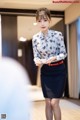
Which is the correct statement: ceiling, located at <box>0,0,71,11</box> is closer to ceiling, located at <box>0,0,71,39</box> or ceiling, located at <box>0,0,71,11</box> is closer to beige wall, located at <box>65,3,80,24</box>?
ceiling, located at <box>0,0,71,39</box>

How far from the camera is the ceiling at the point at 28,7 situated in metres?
4.42

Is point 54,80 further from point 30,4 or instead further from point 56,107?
point 30,4

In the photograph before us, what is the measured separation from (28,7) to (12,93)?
3752mm

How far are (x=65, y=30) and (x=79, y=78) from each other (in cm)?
123

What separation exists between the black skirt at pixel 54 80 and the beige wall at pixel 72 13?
9.39ft

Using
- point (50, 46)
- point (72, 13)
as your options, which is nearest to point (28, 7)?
point (72, 13)

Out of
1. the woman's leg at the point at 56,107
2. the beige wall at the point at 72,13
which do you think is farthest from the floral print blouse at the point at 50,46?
the beige wall at the point at 72,13

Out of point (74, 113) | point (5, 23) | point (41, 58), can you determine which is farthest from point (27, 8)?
point (41, 58)

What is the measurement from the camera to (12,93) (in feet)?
4.38

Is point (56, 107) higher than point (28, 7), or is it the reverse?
point (28, 7)

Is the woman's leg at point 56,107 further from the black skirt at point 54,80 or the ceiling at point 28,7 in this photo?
the ceiling at point 28,7

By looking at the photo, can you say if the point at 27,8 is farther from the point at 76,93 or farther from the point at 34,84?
the point at 76,93

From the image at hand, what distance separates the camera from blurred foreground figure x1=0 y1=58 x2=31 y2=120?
1.32 metres

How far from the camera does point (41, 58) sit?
175cm
